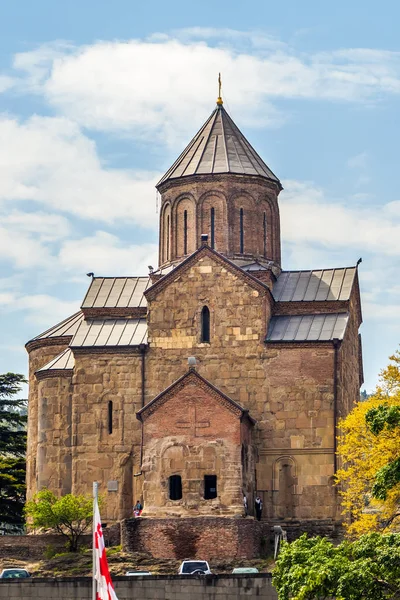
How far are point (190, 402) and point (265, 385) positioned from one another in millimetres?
3819

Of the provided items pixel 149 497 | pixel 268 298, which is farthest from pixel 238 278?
pixel 149 497

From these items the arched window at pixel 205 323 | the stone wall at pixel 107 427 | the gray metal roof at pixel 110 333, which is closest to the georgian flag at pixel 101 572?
the stone wall at pixel 107 427

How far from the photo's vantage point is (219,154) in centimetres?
5731

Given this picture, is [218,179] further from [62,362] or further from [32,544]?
[32,544]

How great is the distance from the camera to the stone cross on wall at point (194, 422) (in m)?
49.0

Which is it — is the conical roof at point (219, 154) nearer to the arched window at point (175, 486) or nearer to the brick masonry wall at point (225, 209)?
the brick masonry wall at point (225, 209)

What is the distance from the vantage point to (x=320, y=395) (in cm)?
5106

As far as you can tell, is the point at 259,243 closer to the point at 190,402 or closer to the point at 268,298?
the point at 268,298

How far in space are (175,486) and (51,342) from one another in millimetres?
10964

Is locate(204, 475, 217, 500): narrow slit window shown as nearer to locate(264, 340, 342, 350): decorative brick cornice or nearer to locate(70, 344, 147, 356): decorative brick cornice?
locate(264, 340, 342, 350): decorative brick cornice

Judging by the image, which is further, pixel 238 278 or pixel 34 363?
pixel 34 363

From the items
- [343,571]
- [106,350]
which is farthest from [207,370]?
[343,571]

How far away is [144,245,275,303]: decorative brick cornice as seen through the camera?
52906mm

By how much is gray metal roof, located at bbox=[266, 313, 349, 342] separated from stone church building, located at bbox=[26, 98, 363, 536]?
75 millimetres
